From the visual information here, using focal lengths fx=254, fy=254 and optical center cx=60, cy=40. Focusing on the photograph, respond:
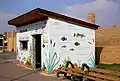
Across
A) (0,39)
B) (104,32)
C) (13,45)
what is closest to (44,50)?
(104,32)

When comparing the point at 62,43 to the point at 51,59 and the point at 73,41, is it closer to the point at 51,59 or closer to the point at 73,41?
the point at 73,41

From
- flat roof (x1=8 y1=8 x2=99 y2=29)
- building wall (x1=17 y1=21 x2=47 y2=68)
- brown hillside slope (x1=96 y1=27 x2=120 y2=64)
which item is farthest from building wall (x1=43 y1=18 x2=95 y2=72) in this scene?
brown hillside slope (x1=96 y1=27 x2=120 y2=64)

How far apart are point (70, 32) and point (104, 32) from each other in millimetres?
6426

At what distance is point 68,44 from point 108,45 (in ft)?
19.1

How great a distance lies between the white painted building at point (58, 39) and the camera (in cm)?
1396

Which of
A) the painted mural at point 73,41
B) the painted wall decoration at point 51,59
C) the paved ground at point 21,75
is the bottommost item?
the paved ground at point 21,75

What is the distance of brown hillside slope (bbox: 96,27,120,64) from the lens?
1789cm

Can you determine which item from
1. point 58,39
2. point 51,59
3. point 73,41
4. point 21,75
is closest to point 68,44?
point 73,41

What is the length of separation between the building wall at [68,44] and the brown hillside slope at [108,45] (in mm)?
2563

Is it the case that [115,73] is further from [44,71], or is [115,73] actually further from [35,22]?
[35,22]

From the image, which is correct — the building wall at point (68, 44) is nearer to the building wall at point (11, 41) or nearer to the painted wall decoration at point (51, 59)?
the painted wall decoration at point (51, 59)

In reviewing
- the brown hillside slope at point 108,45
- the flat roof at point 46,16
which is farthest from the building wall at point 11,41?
the flat roof at point 46,16

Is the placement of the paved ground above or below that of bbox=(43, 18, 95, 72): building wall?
below

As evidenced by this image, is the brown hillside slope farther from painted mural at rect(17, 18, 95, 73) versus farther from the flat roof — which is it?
the flat roof
